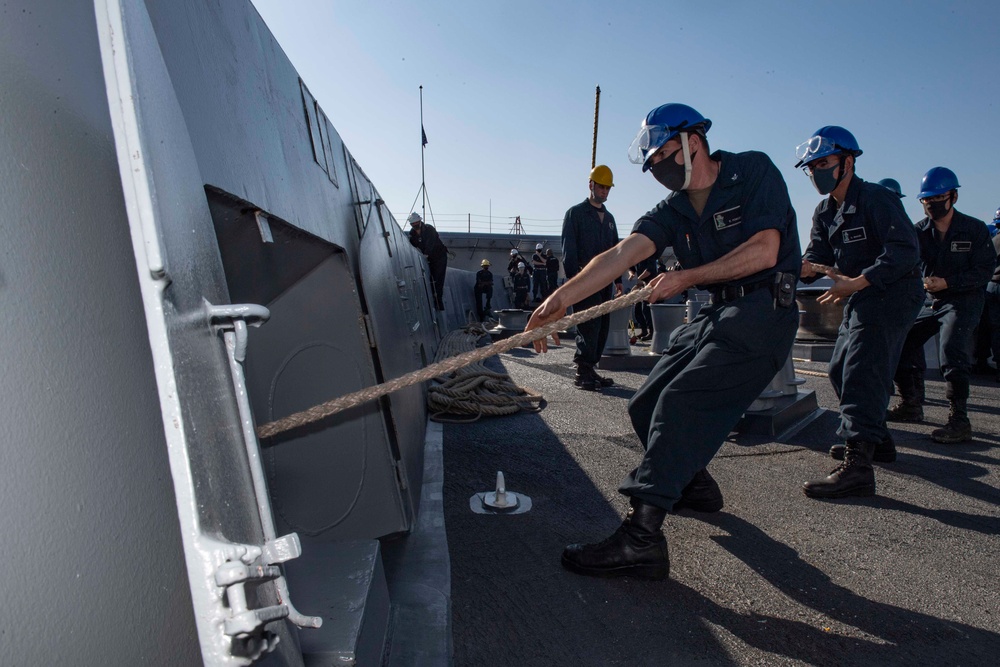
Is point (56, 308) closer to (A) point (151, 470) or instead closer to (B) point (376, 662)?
(A) point (151, 470)

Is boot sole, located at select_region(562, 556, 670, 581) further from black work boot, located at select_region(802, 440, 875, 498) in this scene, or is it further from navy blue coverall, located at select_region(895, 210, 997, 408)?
navy blue coverall, located at select_region(895, 210, 997, 408)

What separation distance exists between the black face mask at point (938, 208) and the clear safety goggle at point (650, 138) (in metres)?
2.97

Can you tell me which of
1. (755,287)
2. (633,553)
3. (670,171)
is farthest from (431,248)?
(633,553)

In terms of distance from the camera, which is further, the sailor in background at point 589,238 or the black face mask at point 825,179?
the sailor in background at point 589,238

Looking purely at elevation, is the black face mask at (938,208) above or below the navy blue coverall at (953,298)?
above

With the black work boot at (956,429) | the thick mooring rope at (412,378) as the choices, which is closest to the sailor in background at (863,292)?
the black work boot at (956,429)

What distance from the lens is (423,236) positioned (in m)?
9.87

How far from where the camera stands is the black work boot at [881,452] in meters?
3.27

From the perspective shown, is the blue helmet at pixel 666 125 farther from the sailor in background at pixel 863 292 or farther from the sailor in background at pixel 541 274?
the sailor in background at pixel 541 274

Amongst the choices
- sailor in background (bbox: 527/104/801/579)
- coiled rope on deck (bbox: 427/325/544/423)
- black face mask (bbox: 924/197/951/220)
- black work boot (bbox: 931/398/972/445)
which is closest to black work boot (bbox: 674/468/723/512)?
sailor in background (bbox: 527/104/801/579)

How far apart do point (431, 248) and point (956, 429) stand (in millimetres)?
7555

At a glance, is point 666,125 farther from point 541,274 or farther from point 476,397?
point 541,274

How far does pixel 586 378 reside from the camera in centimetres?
546

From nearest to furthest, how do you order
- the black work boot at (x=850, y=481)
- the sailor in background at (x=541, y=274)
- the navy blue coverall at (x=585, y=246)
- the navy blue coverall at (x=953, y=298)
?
the black work boot at (x=850, y=481) → the navy blue coverall at (x=953, y=298) → the navy blue coverall at (x=585, y=246) → the sailor in background at (x=541, y=274)
